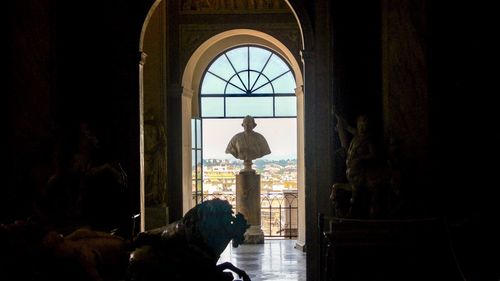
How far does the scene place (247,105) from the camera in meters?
14.6

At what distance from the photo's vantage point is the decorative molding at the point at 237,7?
495 inches

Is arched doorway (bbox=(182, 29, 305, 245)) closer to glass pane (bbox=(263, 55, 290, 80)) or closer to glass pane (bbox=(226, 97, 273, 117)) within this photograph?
glass pane (bbox=(263, 55, 290, 80))

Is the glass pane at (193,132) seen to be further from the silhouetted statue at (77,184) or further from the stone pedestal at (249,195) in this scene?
the silhouetted statue at (77,184)

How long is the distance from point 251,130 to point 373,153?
7490 millimetres

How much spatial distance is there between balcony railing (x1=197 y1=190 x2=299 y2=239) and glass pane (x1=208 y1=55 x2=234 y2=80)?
2488mm

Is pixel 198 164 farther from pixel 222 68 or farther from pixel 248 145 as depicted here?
pixel 222 68

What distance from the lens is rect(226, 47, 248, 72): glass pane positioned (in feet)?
47.3

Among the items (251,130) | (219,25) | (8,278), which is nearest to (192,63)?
(219,25)

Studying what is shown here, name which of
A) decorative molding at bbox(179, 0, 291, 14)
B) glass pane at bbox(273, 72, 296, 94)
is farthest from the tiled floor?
decorative molding at bbox(179, 0, 291, 14)

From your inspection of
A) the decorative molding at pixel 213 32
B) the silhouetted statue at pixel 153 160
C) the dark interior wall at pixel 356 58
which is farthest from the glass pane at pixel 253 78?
the dark interior wall at pixel 356 58

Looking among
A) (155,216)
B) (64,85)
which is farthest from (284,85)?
(64,85)

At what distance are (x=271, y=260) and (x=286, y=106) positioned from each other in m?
5.01

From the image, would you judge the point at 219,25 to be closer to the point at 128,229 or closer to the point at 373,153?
the point at 128,229

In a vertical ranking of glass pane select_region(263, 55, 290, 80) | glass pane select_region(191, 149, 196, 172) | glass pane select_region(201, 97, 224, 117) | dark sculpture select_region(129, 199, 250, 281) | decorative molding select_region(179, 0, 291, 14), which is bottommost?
dark sculpture select_region(129, 199, 250, 281)
